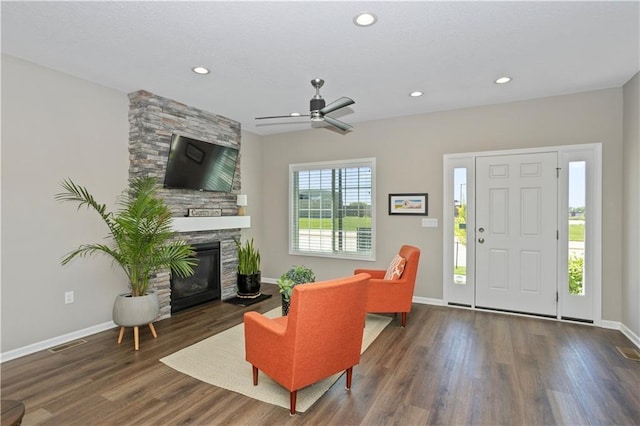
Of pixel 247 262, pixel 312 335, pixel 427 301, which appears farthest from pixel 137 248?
pixel 427 301

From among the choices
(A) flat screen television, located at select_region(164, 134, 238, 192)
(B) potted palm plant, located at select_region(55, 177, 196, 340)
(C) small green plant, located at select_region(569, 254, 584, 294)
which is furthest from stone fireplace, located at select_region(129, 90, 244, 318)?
(C) small green plant, located at select_region(569, 254, 584, 294)

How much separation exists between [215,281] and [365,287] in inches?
135

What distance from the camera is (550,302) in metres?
4.24

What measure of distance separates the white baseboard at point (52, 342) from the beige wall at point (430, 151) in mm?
2986

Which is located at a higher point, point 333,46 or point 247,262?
point 333,46

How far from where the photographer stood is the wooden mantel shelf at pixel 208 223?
436 cm

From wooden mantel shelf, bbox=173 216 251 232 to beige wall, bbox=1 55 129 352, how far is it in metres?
0.83

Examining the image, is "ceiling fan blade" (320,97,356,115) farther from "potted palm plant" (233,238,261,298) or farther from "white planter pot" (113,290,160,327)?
"potted palm plant" (233,238,261,298)

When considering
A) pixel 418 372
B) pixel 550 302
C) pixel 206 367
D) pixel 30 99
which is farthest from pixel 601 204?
pixel 30 99

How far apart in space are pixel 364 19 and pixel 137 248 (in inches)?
123

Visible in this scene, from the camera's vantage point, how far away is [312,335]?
2.22 metres

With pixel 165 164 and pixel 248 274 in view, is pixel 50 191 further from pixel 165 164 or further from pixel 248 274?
pixel 248 274

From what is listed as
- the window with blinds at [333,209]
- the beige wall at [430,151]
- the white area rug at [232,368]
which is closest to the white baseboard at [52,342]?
the white area rug at [232,368]

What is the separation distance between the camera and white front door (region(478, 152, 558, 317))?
4.23 metres
